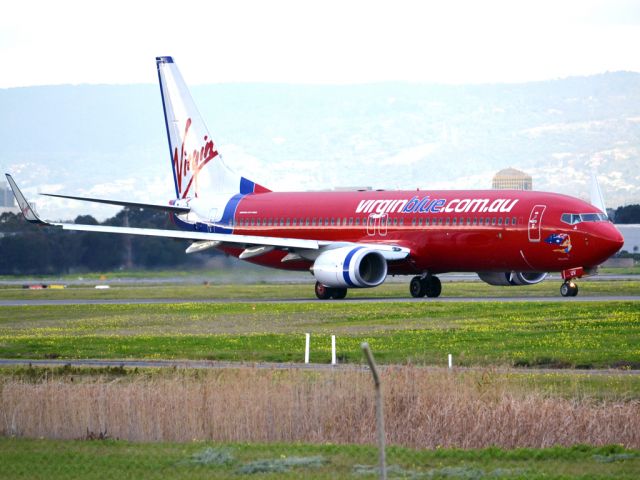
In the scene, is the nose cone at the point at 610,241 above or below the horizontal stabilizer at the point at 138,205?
below

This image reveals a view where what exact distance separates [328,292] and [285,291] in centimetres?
871

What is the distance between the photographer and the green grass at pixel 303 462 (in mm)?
19250

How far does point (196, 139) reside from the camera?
6794cm

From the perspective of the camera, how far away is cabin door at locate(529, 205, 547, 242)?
52.6 meters

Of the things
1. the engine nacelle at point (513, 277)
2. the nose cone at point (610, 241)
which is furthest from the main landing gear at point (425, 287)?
the nose cone at point (610, 241)

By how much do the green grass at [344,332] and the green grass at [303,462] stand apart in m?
7.11

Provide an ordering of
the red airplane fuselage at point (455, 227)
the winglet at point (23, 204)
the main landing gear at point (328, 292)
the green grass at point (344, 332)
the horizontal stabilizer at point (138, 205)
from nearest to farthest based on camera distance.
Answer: the green grass at point (344, 332) < the red airplane fuselage at point (455, 227) < the winglet at point (23, 204) < the main landing gear at point (328, 292) < the horizontal stabilizer at point (138, 205)

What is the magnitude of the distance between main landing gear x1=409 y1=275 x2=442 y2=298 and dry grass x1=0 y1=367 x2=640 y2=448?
3150 cm

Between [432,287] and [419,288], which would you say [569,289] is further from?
[419,288]

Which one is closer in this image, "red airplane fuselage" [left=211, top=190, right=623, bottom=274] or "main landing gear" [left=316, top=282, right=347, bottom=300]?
"red airplane fuselage" [left=211, top=190, right=623, bottom=274]

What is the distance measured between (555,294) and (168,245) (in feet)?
83.0

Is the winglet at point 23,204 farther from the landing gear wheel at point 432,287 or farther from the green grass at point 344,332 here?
the landing gear wheel at point 432,287

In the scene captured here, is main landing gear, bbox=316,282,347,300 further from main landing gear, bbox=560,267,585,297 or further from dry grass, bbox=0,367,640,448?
dry grass, bbox=0,367,640,448

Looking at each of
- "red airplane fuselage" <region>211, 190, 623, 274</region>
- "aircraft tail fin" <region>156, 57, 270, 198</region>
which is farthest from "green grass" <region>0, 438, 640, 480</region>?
"aircraft tail fin" <region>156, 57, 270, 198</region>
